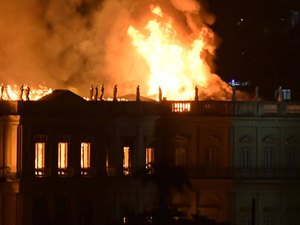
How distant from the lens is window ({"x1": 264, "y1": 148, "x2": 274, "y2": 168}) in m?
104

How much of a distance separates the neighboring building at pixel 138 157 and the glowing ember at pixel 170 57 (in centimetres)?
592

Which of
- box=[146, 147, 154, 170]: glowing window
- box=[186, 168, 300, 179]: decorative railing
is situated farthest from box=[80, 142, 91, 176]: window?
box=[186, 168, 300, 179]: decorative railing

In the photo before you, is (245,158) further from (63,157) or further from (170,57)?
(63,157)

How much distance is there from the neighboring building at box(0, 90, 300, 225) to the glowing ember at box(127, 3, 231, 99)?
19.4ft

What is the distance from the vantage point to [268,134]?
339 feet

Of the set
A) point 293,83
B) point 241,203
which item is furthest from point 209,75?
point 293,83

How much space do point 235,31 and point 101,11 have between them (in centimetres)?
2485

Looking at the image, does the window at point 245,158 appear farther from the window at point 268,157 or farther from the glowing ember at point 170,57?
the glowing ember at point 170,57

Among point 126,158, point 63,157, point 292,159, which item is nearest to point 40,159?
point 63,157

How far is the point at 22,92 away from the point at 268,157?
1362 centimetres

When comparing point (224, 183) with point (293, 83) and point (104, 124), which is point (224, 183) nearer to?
point (104, 124)

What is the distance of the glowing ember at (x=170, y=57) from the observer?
109m

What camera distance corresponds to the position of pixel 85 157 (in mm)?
102875

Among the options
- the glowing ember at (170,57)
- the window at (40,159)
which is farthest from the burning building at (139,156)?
the glowing ember at (170,57)
